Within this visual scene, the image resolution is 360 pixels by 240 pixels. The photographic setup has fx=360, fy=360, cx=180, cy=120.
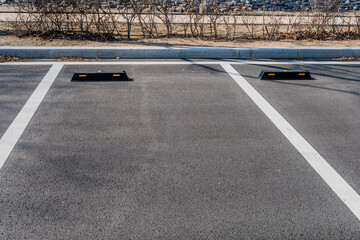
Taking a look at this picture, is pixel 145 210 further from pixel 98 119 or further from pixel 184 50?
pixel 184 50

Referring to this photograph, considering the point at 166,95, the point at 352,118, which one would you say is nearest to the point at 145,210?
the point at 166,95

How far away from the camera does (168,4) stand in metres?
10.8

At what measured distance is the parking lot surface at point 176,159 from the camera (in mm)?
3352

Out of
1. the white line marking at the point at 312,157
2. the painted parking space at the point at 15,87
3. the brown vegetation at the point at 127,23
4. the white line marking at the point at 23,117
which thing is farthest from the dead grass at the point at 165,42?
the white line marking at the point at 312,157

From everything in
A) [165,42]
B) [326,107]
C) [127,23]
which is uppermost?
[127,23]

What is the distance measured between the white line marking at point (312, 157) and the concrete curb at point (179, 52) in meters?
2.25

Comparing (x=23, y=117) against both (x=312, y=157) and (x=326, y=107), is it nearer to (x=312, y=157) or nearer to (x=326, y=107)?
(x=312, y=157)

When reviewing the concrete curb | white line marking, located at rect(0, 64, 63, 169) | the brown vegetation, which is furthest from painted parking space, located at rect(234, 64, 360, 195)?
white line marking, located at rect(0, 64, 63, 169)

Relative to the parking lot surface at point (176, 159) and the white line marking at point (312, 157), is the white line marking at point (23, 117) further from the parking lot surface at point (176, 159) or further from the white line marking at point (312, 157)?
the white line marking at point (312, 157)

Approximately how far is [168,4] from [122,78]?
4492 mm

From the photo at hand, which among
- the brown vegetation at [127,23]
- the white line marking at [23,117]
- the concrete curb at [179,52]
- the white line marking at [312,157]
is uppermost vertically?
the brown vegetation at [127,23]

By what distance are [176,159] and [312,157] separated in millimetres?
1735

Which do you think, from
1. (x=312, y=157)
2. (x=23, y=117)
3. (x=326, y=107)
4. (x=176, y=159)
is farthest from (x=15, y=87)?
(x=326, y=107)

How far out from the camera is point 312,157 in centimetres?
458
